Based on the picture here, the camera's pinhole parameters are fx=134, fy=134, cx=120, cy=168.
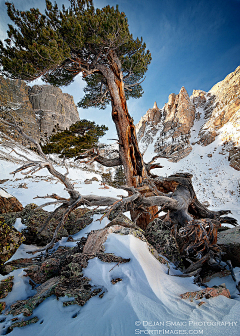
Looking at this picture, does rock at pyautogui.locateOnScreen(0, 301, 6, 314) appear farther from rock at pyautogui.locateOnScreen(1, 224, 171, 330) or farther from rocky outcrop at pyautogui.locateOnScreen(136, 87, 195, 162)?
rocky outcrop at pyautogui.locateOnScreen(136, 87, 195, 162)

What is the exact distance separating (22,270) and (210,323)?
2428 mm

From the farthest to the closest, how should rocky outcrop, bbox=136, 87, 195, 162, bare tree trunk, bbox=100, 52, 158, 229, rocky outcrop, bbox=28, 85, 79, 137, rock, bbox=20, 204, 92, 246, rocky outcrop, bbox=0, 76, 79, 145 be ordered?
rocky outcrop, bbox=28, 85, 79, 137 → rocky outcrop, bbox=0, 76, 79, 145 → rocky outcrop, bbox=136, 87, 195, 162 → bare tree trunk, bbox=100, 52, 158, 229 → rock, bbox=20, 204, 92, 246

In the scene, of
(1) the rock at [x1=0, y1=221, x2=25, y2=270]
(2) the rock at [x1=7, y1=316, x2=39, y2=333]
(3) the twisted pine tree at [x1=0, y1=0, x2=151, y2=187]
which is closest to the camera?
(2) the rock at [x1=7, y1=316, x2=39, y2=333]

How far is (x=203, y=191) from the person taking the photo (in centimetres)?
1541

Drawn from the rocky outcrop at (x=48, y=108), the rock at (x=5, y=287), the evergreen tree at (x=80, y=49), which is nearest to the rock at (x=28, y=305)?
the rock at (x=5, y=287)

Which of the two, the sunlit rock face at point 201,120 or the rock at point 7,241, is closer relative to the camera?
the rock at point 7,241

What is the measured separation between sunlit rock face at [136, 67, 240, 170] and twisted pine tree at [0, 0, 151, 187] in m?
7.35

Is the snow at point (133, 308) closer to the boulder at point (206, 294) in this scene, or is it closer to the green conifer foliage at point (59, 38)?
the boulder at point (206, 294)

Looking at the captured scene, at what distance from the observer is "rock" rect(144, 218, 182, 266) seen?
2.60 meters

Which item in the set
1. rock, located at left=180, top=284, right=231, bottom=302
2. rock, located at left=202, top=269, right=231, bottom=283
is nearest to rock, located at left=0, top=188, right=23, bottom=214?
rock, located at left=180, top=284, right=231, bottom=302

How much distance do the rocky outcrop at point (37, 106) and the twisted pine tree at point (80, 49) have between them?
46.6 meters

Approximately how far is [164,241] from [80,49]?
6083mm

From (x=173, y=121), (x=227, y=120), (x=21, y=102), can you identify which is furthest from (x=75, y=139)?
(x=21, y=102)

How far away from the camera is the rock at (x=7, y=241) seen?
2.24 m
